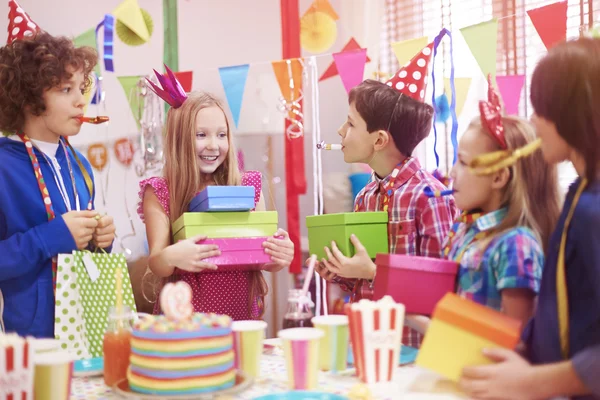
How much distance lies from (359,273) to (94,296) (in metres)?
0.66

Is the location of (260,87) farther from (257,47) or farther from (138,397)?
(138,397)

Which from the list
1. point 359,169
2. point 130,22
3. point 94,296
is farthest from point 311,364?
point 359,169

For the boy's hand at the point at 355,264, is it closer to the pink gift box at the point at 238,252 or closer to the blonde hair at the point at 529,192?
the pink gift box at the point at 238,252

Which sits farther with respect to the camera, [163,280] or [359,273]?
[163,280]

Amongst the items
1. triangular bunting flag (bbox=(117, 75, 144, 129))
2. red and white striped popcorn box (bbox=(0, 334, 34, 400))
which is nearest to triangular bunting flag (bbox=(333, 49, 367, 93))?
triangular bunting flag (bbox=(117, 75, 144, 129))

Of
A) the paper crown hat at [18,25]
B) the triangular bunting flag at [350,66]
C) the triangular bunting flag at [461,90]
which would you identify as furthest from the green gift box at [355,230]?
the triangular bunting flag at [461,90]

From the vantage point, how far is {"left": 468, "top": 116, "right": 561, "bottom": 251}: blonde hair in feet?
3.81

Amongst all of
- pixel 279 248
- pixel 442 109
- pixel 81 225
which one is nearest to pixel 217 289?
pixel 279 248

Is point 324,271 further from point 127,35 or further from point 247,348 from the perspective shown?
point 127,35

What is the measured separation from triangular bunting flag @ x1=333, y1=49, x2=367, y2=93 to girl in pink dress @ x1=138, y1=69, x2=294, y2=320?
1025 mm

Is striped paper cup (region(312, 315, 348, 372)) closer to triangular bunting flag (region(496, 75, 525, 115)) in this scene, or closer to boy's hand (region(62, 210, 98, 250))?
boy's hand (region(62, 210, 98, 250))

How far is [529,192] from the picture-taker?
1.18m

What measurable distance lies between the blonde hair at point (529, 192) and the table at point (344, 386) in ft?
0.95

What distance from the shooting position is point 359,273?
5.23ft
